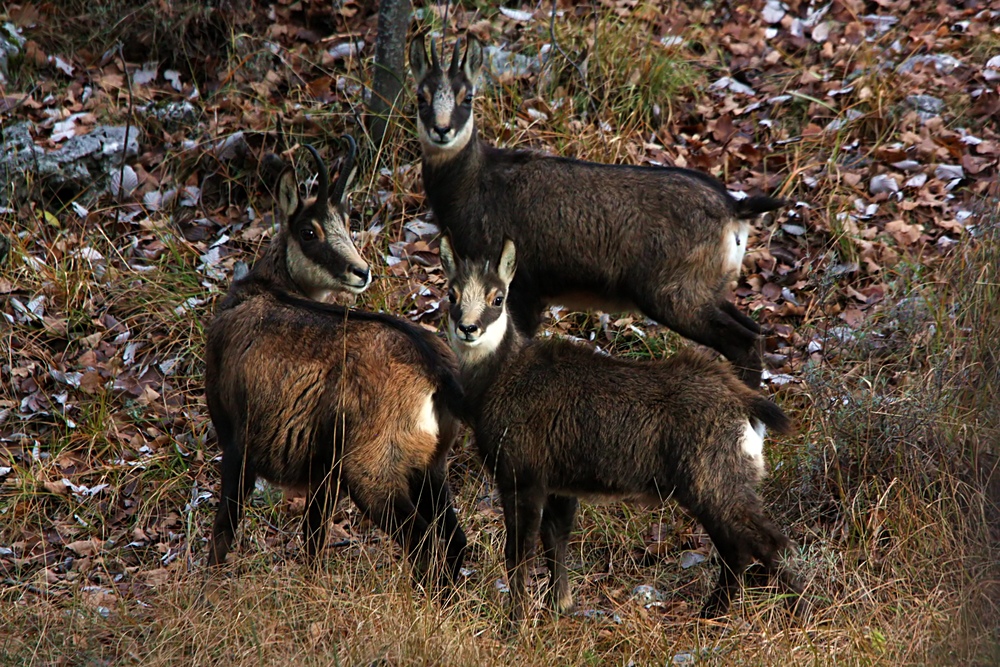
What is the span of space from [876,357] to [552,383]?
2.30m

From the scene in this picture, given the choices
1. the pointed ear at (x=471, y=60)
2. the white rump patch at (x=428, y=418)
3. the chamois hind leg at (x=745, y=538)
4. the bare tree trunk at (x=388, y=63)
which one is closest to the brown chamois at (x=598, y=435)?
the chamois hind leg at (x=745, y=538)

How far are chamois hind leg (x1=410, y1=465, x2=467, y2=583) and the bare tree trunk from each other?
12.1 ft

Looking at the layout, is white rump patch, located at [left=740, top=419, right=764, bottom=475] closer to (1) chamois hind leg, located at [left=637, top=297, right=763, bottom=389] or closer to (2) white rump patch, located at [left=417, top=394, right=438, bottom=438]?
(1) chamois hind leg, located at [left=637, top=297, right=763, bottom=389]

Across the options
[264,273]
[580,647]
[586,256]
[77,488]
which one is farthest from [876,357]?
[77,488]

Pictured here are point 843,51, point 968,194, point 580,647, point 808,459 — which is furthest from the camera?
point 843,51

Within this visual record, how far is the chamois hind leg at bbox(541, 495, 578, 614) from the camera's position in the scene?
5203mm

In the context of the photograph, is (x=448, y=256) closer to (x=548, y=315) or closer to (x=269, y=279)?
(x=269, y=279)

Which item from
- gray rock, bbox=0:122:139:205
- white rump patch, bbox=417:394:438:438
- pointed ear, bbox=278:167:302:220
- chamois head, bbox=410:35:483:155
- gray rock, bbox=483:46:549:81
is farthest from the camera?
gray rock, bbox=483:46:549:81

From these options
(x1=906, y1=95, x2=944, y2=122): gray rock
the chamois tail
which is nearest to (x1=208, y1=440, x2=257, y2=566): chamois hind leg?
the chamois tail

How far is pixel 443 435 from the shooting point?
529 cm

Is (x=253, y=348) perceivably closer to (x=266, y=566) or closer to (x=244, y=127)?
(x=266, y=566)

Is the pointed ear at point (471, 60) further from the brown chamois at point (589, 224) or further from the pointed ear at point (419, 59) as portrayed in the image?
the pointed ear at point (419, 59)

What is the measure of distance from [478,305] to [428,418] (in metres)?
0.56

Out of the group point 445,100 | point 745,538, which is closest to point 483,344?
point 745,538
